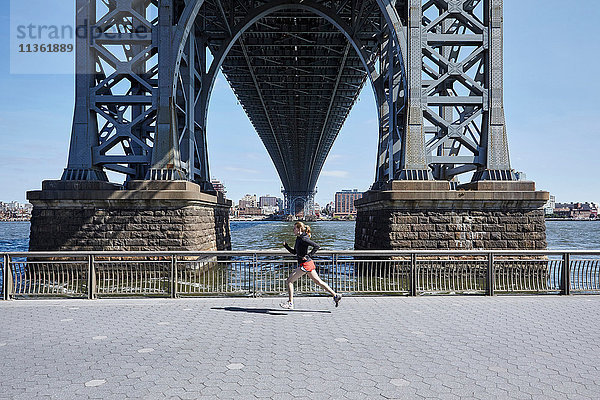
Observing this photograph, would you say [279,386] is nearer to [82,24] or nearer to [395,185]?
[395,185]

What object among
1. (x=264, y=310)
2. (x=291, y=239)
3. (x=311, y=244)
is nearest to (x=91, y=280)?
(x=264, y=310)

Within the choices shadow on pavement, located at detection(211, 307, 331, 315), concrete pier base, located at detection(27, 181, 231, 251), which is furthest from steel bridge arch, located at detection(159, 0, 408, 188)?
shadow on pavement, located at detection(211, 307, 331, 315)

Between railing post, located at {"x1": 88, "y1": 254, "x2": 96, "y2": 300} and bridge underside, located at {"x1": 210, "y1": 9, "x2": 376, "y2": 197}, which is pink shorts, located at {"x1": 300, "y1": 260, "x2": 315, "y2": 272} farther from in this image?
bridge underside, located at {"x1": 210, "y1": 9, "x2": 376, "y2": 197}

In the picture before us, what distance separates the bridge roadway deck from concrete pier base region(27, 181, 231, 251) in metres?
7.60

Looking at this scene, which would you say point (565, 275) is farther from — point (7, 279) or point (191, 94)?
point (191, 94)

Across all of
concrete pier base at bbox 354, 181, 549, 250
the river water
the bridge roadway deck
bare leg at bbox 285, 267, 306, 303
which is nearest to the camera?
the bridge roadway deck

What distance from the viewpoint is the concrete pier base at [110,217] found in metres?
17.0

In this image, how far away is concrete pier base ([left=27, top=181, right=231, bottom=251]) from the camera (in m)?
17.0

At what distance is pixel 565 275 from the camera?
34.1 feet

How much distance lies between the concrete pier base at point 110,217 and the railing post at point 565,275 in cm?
1212

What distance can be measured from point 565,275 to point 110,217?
14.5 metres

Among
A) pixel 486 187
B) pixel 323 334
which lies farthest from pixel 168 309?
pixel 486 187

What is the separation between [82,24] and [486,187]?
673 inches

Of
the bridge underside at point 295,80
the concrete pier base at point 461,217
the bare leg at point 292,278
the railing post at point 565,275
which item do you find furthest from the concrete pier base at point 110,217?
the bridge underside at point 295,80
